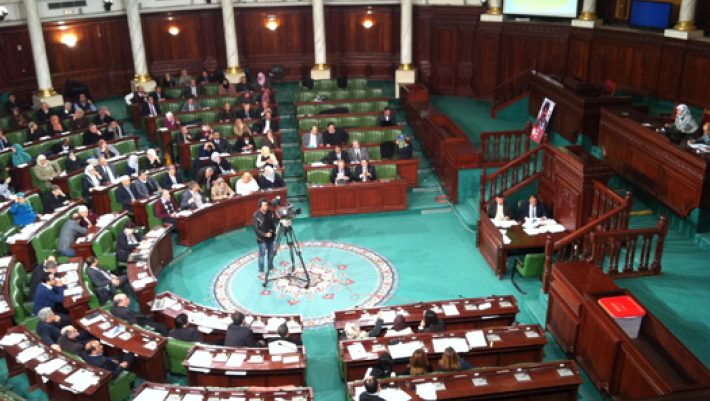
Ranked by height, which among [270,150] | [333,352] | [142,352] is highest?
[270,150]

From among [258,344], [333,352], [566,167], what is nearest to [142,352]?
[258,344]

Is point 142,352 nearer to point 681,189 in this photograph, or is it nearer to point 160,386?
point 160,386

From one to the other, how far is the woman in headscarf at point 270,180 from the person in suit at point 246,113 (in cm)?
335

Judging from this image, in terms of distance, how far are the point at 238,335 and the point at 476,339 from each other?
2869mm

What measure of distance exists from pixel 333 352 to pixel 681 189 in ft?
18.5

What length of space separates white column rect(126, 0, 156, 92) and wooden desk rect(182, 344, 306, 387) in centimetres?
1277

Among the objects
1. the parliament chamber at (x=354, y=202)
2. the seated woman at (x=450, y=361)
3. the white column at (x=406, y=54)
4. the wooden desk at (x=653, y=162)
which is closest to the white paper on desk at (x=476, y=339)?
the parliament chamber at (x=354, y=202)

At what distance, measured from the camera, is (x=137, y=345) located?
793 cm

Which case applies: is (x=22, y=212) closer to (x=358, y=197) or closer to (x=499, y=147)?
(x=358, y=197)

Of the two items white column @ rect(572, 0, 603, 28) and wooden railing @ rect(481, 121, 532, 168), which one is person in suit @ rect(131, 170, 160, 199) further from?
white column @ rect(572, 0, 603, 28)

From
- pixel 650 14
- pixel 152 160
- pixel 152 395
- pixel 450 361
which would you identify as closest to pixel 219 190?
pixel 152 160

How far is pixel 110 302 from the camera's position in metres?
9.31

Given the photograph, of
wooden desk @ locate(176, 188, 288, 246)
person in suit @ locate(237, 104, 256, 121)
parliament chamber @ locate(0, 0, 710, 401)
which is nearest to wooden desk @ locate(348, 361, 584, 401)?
parliament chamber @ locate(0, 0, 710, 401)

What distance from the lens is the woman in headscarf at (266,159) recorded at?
530 inches
